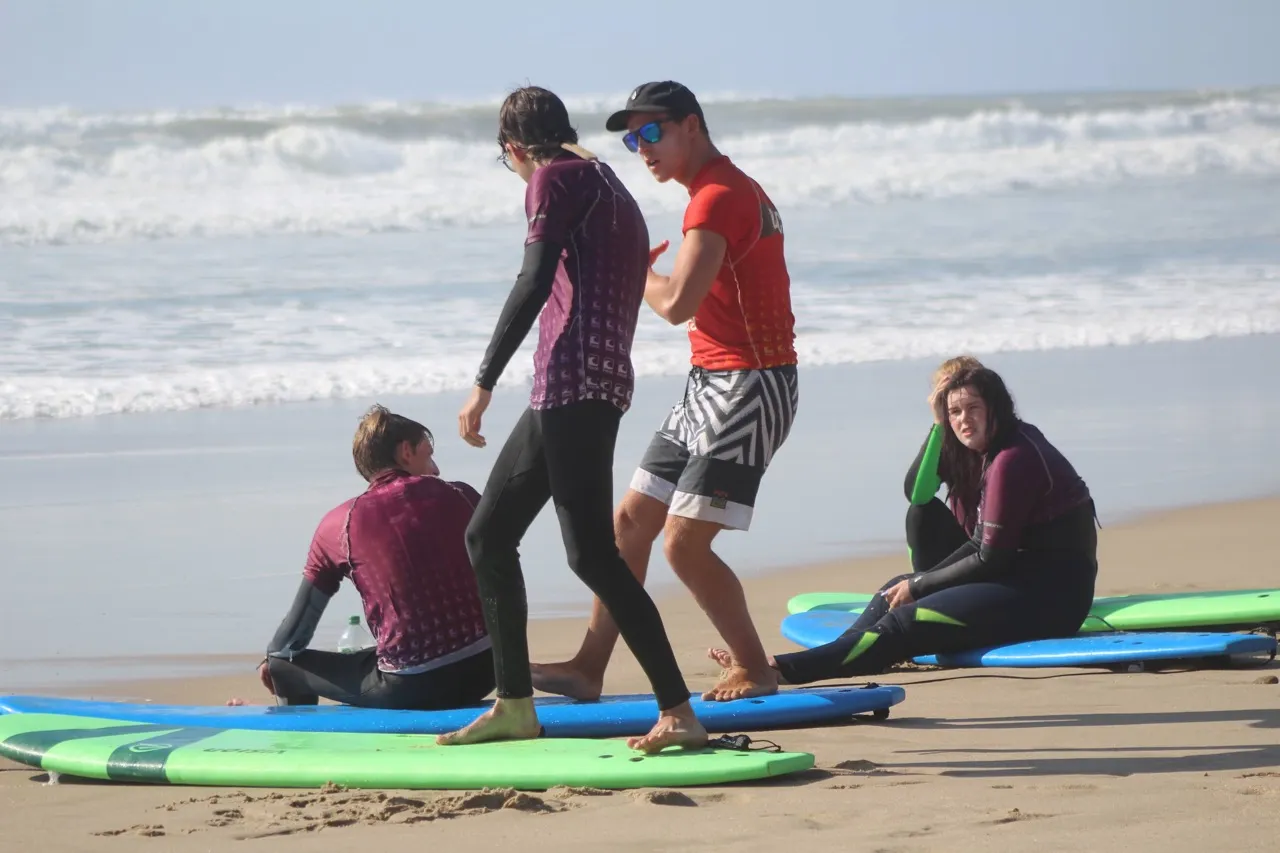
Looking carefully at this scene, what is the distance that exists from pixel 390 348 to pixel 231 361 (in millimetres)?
1291

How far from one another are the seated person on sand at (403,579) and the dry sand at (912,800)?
0.65 m

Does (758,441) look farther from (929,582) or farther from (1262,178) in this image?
(1262,178)

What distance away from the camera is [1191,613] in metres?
5.77

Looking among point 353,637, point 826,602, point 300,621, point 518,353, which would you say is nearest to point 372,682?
point 300,621

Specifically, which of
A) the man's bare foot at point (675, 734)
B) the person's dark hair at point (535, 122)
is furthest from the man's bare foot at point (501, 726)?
the person's dark hair at point (535, 122)

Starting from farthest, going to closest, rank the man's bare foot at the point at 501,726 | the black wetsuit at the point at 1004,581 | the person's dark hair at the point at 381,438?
the black wetsuit at the point at 1004,581, the person's dark hair at the point at 381,438, the man's bare foot at the point at 501,726

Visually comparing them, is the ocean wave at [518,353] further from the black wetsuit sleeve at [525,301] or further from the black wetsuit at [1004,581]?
the black wetsuit sleeve at [525,301]

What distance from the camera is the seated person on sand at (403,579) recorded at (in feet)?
14.4

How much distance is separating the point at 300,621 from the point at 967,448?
223 cm

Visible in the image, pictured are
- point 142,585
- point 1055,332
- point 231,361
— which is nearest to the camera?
point 142,585

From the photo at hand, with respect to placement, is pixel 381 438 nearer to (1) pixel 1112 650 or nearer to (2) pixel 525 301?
Answer: (2) pixel 525 301

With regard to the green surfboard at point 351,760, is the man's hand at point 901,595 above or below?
above

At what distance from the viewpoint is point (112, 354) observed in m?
12.7

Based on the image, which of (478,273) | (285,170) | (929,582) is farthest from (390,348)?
(285,170)
